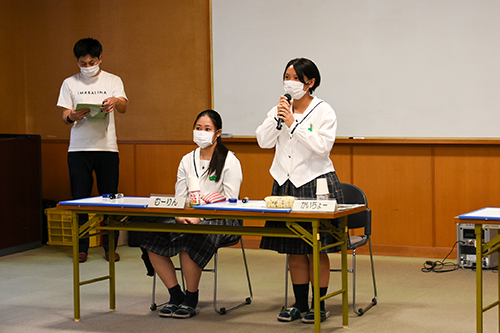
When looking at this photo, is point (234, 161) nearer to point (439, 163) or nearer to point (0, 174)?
point (439, 163)

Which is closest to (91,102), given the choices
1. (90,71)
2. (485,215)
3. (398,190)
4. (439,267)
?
(90,71)

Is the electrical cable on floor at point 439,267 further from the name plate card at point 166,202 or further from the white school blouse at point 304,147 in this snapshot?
the name plate card at point 166,202

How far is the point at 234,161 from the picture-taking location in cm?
366

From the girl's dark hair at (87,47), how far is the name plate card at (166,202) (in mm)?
2159

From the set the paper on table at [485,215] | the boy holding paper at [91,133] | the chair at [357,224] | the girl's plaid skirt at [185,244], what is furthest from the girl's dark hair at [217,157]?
the boy holding paper at [91,133]

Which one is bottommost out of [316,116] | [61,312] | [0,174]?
[61,312]

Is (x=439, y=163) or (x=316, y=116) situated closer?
(x=316, y=116)

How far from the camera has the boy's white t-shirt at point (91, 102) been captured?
507cm

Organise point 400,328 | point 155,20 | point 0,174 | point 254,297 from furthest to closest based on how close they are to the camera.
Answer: point 155,20
point 0,174
point 254,297
point 400,328

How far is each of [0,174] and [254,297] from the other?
9.57 feet

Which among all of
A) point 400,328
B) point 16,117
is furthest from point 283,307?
point 16,117

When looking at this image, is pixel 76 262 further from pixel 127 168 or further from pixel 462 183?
pixel 462 183

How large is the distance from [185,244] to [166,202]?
0.42 metres

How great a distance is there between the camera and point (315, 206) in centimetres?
290
